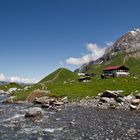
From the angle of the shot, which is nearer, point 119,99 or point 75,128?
point 75,128

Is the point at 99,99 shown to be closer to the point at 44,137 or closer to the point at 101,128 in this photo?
the point at 101,128

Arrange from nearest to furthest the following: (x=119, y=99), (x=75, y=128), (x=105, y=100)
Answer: (x=75, y=128), (x=119, y=99), (x=105, y=100)

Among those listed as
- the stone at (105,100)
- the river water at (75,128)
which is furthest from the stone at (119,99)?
the river water at (75,128)

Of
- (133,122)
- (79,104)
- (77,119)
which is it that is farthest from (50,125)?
(79,104)

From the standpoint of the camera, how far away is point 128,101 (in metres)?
68.9

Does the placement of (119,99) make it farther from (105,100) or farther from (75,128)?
(75,128)

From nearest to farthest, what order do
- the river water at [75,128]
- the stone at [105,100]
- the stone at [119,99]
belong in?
the river water at [75,128] < the stone at [119,99] < the stone at [105,100]

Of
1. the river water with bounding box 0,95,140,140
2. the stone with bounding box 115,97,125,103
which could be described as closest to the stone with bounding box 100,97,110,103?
the stone with bounding box 115,97,125,103

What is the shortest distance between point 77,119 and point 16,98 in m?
50.2

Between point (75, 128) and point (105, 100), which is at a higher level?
point (105, 100)

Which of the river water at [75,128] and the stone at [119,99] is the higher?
the stone at [119,99]

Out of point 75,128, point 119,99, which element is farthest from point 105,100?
point 75,128

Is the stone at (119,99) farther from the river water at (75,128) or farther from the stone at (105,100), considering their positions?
the river water at (75,128)

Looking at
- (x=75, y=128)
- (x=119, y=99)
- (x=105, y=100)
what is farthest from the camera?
(x=105, y=100)
